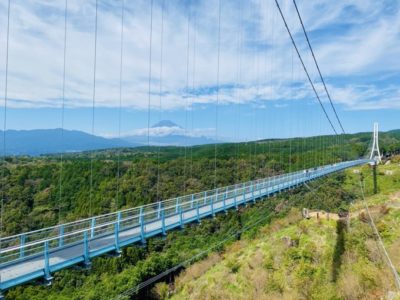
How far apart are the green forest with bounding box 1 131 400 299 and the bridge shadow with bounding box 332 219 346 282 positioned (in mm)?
6517

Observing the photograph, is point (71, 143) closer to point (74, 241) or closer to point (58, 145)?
point (58, 145)

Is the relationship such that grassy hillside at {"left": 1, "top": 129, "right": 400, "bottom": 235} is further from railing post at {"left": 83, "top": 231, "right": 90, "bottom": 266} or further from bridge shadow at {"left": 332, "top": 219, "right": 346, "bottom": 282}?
bridge shadow at {"left": 332, "top": 219, "right": 346, "bottom": 282}

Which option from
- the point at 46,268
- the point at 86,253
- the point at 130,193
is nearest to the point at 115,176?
the point at 130,193

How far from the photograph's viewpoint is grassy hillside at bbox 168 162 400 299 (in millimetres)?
16797

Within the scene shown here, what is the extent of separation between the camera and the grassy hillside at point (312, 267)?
16797 millimetres

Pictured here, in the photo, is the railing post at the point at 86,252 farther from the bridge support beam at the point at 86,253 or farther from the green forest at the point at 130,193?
the green forest at the point at 130,193

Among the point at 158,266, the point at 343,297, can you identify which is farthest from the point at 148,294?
the point at 343,297

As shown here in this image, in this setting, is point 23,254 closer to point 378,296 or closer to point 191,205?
point 191,205

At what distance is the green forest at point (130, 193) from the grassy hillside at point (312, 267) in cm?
481

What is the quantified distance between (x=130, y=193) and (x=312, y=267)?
60.5ft

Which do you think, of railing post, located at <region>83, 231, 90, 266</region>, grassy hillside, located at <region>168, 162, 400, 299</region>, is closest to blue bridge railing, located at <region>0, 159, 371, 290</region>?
railing post, located at <region>83, 231, 90, 266</region>

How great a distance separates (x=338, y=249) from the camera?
79.5ft

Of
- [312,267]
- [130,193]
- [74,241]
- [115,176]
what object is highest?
[74,241]

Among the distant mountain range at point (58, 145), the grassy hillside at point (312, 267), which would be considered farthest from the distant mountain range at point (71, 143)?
the grassy hillside at point (312, 267)
